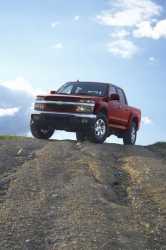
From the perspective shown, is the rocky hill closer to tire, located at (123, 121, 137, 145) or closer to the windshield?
the windshield

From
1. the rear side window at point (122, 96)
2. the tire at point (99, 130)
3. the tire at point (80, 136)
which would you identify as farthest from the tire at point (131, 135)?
the tire at point (99, 130)

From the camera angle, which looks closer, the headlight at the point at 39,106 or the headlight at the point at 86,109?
the headlight at the point at 86,109

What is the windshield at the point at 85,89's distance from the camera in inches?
746

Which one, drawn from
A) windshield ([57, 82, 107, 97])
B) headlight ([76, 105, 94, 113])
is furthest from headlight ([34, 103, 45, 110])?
headlight ([76, 105, 94, 113])

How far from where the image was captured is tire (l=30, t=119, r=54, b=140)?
61.9 ft

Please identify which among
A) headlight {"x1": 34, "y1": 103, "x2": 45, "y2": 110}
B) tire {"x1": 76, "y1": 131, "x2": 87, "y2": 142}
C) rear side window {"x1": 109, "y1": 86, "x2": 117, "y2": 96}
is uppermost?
rear side window {"x1": 109, "y1": 86, "x2": 117, "y2": 96}

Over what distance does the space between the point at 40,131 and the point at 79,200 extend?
9.66 metres

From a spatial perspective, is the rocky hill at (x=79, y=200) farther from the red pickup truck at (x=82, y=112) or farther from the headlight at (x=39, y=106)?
the headlight at (x=39, y=106)

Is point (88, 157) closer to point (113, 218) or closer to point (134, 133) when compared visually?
point (113, 218)

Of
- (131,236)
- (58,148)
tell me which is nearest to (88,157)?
(58,148)

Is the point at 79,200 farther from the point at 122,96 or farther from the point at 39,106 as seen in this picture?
the point at 122,96

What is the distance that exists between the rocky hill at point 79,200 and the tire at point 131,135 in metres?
5.96

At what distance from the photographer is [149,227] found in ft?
29.5

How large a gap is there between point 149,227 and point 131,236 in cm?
66
